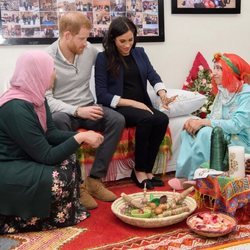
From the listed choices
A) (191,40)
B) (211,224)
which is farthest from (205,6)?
(211,224)

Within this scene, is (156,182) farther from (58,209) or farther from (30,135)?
(30,135)

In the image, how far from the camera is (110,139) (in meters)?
2.66

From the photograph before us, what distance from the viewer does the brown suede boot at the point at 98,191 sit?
2568 mm

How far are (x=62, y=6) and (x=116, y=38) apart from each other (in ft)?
2.25

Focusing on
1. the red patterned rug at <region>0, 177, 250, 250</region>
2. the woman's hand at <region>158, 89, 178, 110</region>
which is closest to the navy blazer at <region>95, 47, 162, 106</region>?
the woman's hand at <region>158, 89, 178, 110</region>

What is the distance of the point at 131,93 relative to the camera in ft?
9.84

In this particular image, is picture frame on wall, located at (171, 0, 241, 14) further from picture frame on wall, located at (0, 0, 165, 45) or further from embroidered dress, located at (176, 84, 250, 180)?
embroidered dress, located at (176, 84, 250, 180)

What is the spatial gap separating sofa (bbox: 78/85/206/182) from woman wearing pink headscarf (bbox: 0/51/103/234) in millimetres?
540

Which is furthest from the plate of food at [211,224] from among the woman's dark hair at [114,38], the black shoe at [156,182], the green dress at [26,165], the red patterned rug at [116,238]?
the woman's dark hair at [114,38]

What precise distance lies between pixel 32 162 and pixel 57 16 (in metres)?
1.58

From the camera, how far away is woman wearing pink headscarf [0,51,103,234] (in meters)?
2.02

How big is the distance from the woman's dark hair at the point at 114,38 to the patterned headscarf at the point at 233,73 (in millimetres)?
700

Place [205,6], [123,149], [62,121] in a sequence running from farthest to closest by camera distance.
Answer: [205,6], [123,149], [62,121]

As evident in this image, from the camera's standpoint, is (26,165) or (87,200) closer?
(26,165)
